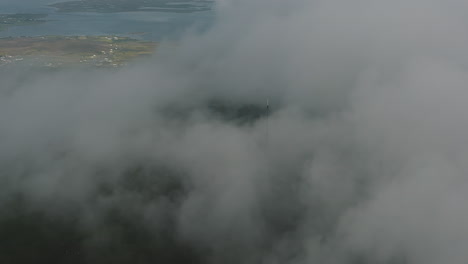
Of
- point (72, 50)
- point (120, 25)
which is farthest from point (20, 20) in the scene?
point (72, 50)

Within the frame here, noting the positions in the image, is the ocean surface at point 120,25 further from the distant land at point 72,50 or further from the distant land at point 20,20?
the distant land at point 72,50

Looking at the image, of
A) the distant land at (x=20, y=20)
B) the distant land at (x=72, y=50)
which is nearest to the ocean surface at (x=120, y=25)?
the distant land at (x=20, y=20)

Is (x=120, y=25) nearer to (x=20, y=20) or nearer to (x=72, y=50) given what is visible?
(x=20, y=20)

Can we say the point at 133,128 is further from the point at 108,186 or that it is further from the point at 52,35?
the point at 52,35

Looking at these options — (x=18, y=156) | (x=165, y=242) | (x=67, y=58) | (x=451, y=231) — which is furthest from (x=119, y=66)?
(x=451, y=231)

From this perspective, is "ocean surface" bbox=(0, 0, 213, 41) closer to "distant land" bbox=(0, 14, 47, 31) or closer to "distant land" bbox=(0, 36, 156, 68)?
"distant land" bbox=(0, 14, 47, 31)

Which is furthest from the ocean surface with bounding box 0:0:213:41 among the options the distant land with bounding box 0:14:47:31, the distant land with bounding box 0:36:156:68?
the distant land with bounding box 0:36:156:68
